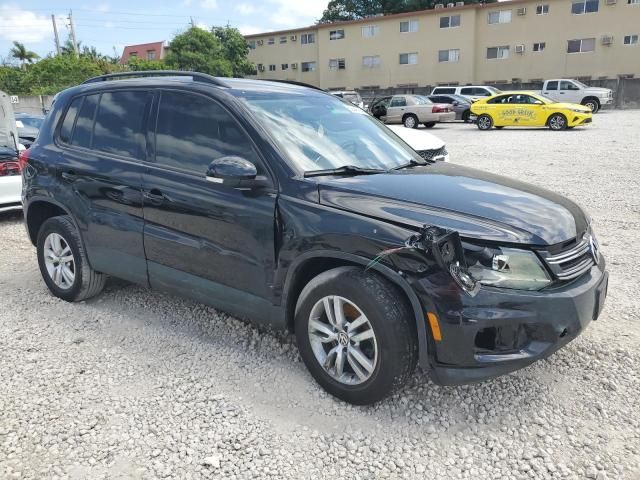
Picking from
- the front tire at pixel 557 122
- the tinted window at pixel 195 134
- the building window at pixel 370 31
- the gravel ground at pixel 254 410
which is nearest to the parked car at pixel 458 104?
the front tire at pixel 557 122

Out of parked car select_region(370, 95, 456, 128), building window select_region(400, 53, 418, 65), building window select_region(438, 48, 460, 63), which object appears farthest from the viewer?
building window select_region(400, 53, 418, 65)

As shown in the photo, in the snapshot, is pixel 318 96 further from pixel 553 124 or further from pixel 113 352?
pixel 553 124

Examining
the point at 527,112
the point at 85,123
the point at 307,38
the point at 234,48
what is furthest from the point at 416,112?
the point at 234,48

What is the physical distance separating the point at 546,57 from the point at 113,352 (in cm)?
4328

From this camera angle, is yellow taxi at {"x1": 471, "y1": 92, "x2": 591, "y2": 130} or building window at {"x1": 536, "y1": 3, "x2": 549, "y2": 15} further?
building window at {"x1": 536, "y1": 3, "x2": 549, "y2": 15}

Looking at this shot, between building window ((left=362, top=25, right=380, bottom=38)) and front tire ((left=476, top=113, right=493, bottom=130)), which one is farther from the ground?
building window ((left=362, top=25, right=380, bottom=38))

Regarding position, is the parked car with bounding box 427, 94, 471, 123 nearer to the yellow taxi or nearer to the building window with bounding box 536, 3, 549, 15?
the yellow taxi

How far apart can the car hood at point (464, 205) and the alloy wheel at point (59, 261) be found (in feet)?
8.46

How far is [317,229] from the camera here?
2.89 meters

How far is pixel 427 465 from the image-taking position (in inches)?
100

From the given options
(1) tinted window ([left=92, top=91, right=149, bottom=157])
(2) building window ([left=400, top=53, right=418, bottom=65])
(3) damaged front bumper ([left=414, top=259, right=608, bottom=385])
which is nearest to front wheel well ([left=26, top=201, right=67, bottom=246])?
(1) tinted window ([left=92, top=91, right=149, bottom=157])

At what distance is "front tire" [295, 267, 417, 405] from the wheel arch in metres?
0.06

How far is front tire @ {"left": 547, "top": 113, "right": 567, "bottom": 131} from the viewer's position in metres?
19.7

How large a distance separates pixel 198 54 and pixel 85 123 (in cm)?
4668
